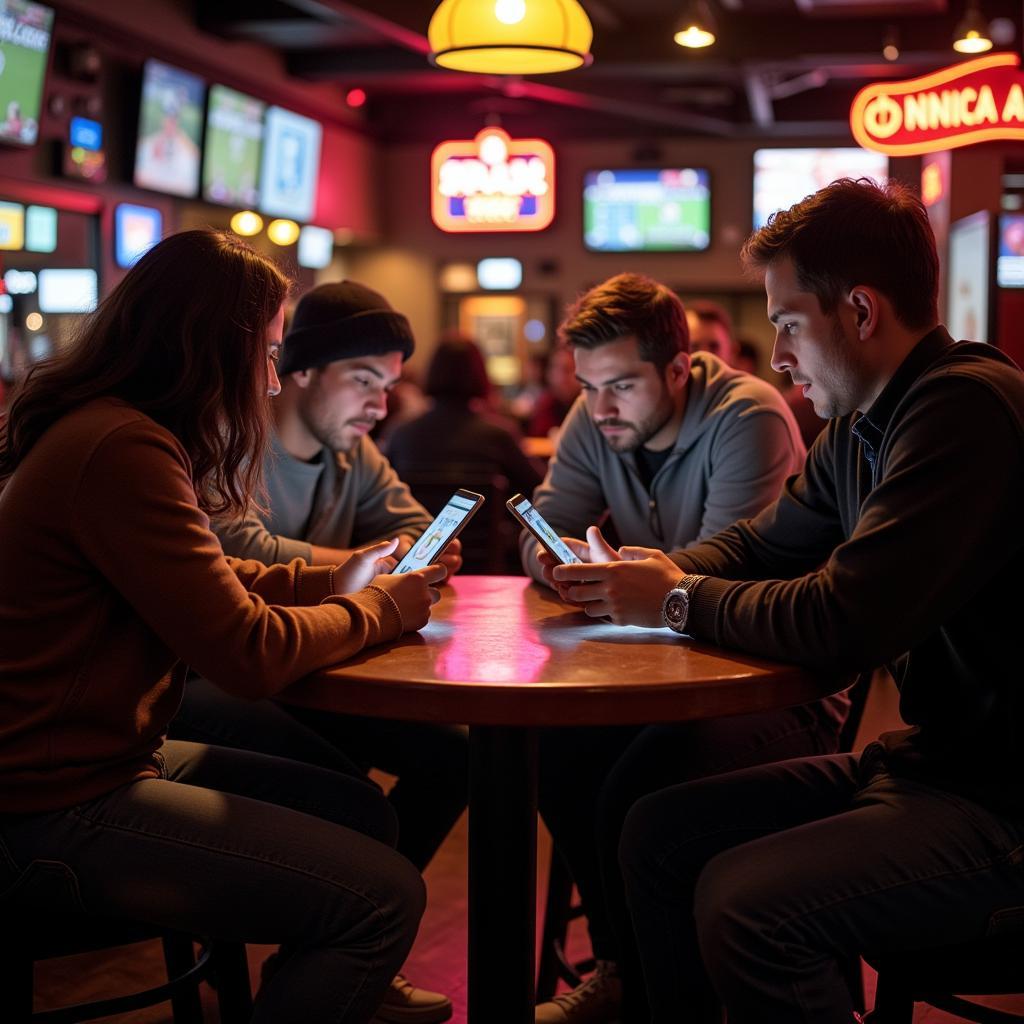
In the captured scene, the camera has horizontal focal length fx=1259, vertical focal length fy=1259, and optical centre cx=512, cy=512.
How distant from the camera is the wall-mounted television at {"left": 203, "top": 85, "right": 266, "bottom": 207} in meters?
8.55

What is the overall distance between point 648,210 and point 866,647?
10838 millimetres

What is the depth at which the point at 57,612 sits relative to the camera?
1601mm

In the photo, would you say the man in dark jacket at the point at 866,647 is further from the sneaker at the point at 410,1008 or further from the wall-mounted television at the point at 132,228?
the wall-mounted television at the point at 132,228

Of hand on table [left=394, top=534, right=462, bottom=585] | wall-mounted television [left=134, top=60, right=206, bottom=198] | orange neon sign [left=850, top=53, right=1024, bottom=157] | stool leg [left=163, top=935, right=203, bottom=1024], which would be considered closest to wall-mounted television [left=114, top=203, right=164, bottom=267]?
wall-mounted television [left=134, top=60, right=206, bottom=198]

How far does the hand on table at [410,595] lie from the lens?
1.88 m

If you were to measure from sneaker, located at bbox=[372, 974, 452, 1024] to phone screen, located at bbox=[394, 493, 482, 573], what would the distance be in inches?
34.4

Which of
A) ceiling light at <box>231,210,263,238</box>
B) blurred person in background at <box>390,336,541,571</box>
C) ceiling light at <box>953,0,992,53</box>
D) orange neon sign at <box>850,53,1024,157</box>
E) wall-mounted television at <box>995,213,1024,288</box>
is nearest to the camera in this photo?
blurred person in background at <box>390,336,541,571</box>

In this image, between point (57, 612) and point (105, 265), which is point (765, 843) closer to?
point (57, 612)

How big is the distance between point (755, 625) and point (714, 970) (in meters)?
0.45

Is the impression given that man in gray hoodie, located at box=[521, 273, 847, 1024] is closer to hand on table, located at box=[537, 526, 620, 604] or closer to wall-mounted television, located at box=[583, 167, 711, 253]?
hand on table, located at box=[537, 526, 620, 604]

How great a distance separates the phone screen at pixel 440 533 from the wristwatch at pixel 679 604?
373 mm

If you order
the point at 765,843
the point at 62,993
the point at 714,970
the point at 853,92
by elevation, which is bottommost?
the point at 62,993

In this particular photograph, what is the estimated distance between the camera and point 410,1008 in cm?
242

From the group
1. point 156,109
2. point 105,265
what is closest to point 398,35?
point 156,109
